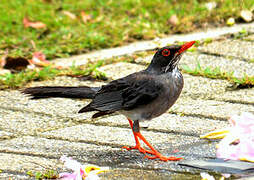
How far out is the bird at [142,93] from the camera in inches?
155

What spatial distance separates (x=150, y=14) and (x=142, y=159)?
4096 mm

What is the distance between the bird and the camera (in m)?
3.94

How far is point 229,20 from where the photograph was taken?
705 cm

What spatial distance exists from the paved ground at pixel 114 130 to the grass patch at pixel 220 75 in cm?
6

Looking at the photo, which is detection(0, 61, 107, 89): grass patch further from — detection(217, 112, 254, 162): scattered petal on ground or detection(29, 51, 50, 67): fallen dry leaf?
detection(217, 112, 254, 162): scattered petal on ground

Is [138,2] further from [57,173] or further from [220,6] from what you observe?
[57,173]

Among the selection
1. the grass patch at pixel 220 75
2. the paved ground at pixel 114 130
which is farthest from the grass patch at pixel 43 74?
the grass patch at pixel 220 75

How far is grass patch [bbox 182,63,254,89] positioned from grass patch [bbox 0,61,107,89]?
829 millimetres

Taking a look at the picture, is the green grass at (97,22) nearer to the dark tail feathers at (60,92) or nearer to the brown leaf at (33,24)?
the brown leaf at (33,24)

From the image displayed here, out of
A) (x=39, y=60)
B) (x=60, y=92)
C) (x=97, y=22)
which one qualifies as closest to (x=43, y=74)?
(x=39, y=60)

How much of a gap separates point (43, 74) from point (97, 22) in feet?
6.69

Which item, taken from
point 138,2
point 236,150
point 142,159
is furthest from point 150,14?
point 236,150

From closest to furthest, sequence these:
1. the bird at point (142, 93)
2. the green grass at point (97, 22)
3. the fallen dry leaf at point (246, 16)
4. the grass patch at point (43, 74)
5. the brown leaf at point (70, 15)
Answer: the bird at point (142, 93) → the grass patch at point (43, 74) → the green grass at point (97, 22) → the fallen dry leaf at point (246, 16) → the brown leaf at point (70, 15)

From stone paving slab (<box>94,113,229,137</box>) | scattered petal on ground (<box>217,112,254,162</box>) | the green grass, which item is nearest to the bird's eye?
stone paving slab (<box>94,113,229,137</box>)
